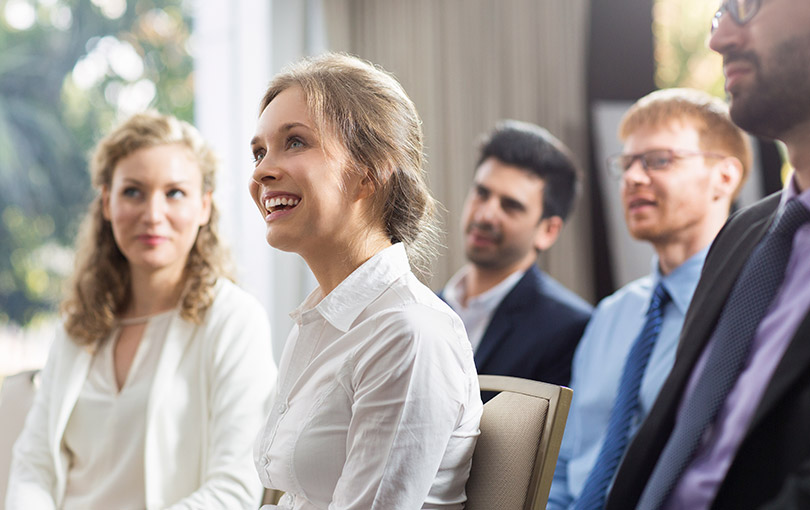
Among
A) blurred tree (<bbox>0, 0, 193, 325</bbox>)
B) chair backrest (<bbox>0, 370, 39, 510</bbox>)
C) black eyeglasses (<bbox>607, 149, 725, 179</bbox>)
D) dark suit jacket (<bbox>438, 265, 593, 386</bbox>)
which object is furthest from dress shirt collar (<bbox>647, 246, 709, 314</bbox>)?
blurred tree (<bbox>0, 0, 193, 325</bbox>)

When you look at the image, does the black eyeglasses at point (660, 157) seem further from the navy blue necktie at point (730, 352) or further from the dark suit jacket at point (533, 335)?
the navy blue necktie at point (730, 352)

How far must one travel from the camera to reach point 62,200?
3.99 metres

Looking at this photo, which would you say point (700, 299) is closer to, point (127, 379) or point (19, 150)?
point (127, 379)

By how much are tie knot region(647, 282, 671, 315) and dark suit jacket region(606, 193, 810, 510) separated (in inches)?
30.5

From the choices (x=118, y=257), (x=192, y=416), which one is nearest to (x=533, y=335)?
(x=192, y=416)

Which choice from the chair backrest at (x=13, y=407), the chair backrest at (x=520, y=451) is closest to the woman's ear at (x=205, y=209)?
the chair backrest at (x=13, y=407)

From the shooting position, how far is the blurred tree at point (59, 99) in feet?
12.8

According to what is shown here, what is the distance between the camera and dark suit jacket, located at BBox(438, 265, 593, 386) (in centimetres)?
230

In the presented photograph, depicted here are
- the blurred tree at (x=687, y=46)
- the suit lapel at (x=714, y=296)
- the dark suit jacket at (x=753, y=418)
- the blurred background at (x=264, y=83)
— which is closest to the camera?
the dark suit jacket at (x=753, y=418)

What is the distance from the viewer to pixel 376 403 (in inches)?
44.8

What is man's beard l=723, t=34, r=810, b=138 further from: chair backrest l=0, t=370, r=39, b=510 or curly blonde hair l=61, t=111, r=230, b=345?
chair backrest l=0, t=370, r=39, b=510

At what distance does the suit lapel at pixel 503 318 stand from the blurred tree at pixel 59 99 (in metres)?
2.39

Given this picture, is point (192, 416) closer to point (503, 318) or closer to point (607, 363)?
point (503, 318)

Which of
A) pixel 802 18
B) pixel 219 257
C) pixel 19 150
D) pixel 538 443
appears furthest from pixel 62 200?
pixel 802 18
